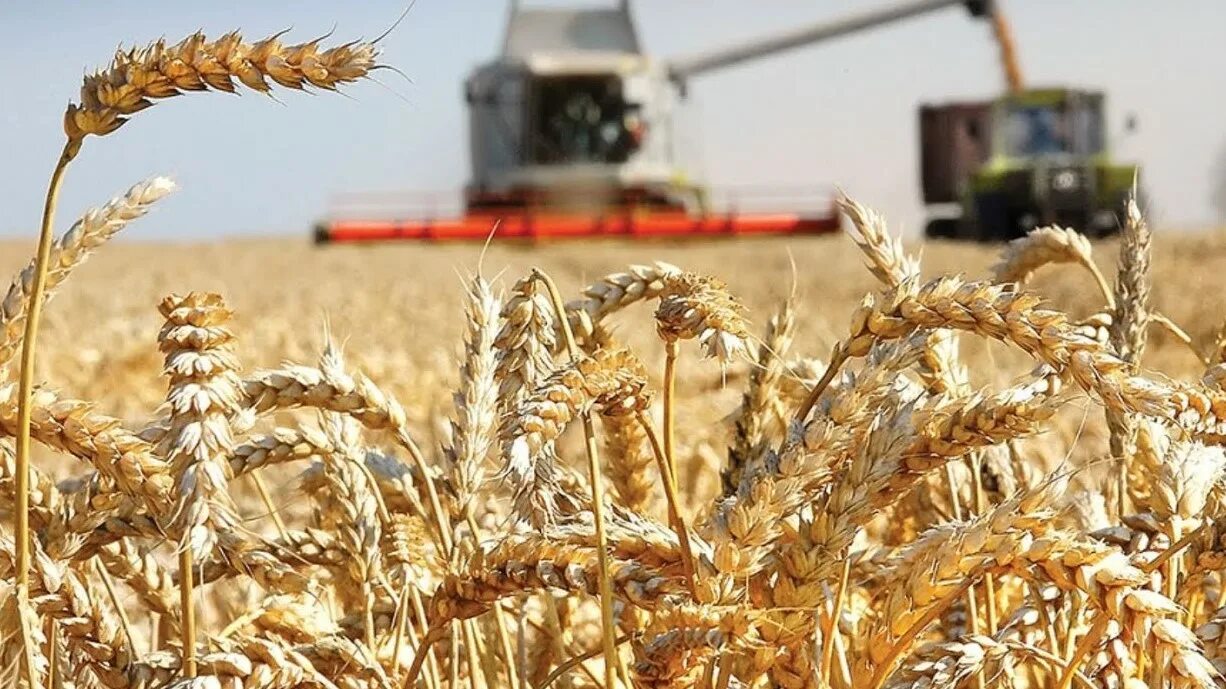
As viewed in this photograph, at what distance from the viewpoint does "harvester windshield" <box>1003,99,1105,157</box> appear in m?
26.9

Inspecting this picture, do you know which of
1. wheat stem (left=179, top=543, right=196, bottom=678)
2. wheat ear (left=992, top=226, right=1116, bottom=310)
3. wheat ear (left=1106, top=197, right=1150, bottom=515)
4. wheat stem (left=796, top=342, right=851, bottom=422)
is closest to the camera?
wheat stem (left=179, top=543, right=196, bottom=678)

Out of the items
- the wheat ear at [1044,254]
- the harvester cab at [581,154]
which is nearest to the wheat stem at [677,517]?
the wheat ear at [1044,254]

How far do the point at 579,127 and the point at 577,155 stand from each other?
505 mm

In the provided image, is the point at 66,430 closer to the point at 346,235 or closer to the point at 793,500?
the point at 793,500

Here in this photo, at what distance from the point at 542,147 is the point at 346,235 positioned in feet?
17.5

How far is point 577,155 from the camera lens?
1115 inches

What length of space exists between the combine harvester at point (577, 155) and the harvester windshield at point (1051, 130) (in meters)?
3.44

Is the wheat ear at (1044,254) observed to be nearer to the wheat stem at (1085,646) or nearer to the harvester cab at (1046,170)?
the wheat stem at (1085,646)

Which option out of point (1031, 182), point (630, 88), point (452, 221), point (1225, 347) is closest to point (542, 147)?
point (630, 88)

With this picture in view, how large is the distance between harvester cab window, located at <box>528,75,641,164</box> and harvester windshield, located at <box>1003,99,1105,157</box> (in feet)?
19.1

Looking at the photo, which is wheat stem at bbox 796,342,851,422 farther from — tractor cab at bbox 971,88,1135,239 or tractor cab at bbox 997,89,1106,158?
tractor cab at bbox 997,89,1106,158

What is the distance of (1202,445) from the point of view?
1.78 metres

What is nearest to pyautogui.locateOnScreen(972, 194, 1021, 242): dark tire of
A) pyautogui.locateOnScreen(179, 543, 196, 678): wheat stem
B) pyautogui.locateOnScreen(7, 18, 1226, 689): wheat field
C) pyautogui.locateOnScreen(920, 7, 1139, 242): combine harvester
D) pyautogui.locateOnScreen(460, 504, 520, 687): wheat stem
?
pyautogui.locateOnScreen(920, 7, 1139, 242): combine harvester

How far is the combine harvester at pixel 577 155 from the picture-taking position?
2433 centimetres
